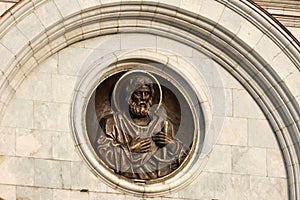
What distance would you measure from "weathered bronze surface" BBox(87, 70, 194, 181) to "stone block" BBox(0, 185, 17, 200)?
43.3 inches

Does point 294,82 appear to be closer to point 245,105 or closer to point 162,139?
point 245,105

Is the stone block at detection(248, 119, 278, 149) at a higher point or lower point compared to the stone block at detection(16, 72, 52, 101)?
lower

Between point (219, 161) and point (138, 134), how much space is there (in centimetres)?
96

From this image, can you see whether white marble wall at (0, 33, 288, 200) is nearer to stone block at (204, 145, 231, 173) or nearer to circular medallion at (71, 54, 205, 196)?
stone block at (204, 145, 231, 173)

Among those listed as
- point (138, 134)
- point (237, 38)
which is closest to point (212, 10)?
point (237, 38)

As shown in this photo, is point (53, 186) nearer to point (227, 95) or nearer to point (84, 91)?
point (84, 91)

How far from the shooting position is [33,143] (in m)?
16.2

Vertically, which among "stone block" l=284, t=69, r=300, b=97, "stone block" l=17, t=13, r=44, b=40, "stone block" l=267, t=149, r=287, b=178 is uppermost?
"stone block" l=17, t=13, r=44, b=40

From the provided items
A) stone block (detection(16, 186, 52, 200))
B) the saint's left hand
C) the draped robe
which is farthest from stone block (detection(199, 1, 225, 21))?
stone block (detection(16, 186, 52, 200))

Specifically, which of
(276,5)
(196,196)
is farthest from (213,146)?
(276,5)

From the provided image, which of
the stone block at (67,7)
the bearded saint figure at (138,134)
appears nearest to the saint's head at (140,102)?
the bearded saint figure at (138,134)

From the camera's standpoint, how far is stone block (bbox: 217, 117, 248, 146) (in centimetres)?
1686

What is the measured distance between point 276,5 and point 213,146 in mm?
1777

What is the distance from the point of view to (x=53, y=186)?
16156 mm
